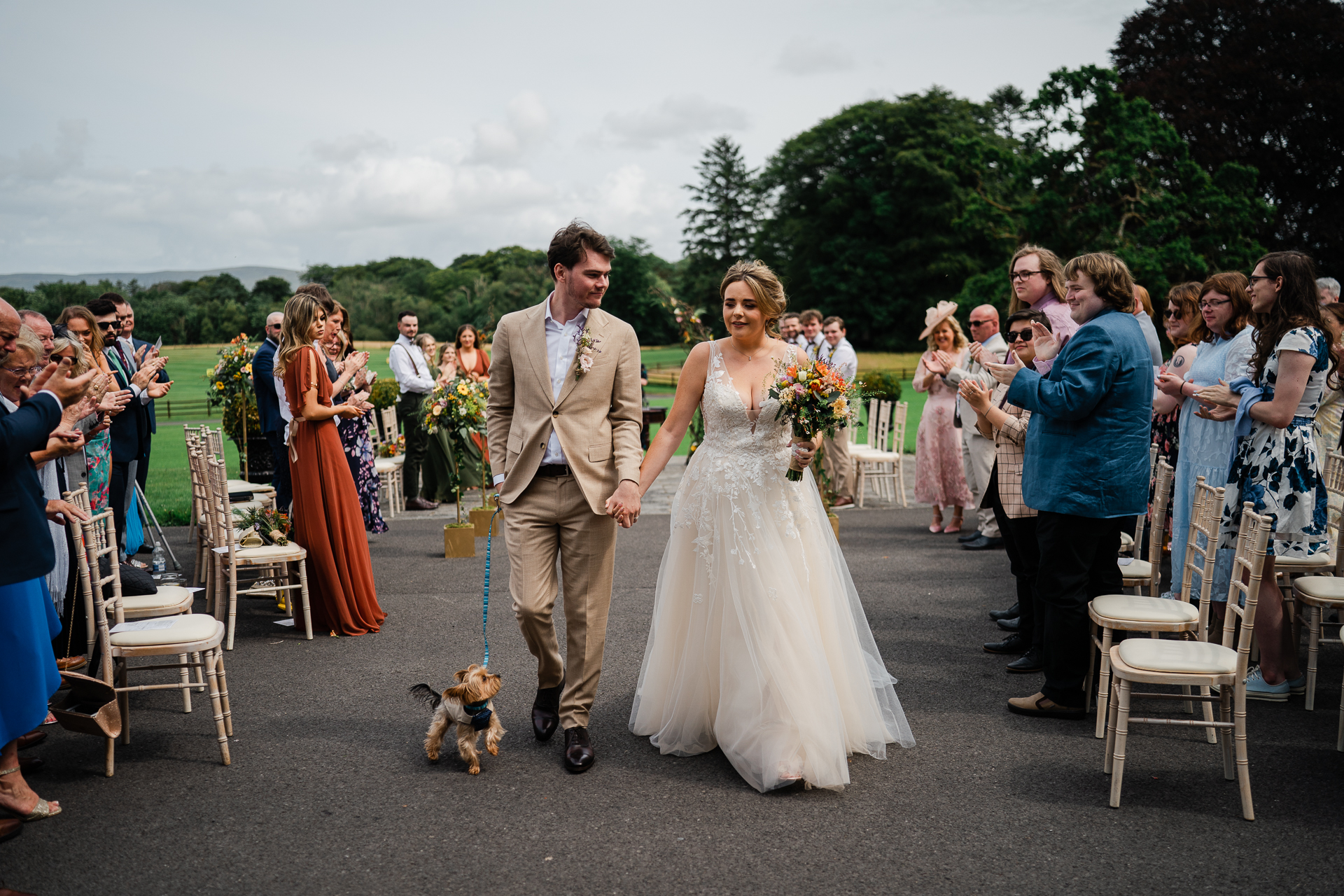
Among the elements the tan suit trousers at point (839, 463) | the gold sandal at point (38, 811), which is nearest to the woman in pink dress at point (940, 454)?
the tan suit trousers at point (839, 463)

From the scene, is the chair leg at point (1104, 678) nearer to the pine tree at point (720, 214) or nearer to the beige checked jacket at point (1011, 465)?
the beige checked jacket at point (1011, 465)

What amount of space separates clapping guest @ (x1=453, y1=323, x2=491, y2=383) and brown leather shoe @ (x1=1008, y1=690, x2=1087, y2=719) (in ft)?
→ 28.6

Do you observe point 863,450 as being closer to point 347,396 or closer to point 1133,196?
point 347,396

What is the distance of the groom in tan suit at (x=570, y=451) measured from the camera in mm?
4156

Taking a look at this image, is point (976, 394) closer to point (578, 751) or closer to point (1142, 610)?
point (1142, 610)

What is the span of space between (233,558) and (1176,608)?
18.6 feet

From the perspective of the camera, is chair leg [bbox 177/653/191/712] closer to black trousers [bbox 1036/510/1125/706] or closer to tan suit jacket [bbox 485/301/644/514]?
tan suit jacket [bbox 485/301/644/514]

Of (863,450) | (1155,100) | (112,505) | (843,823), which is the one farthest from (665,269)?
(843,823)

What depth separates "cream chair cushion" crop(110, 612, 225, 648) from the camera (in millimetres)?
4293

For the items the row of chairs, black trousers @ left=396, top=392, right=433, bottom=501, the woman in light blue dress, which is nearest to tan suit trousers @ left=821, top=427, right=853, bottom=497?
black trousers @ left=396, top=392, right=433, bottom=501

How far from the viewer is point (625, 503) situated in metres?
4.08

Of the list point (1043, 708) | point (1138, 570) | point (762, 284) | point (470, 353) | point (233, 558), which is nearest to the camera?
point (762, 284)

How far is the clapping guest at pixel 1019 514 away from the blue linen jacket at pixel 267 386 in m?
6.06

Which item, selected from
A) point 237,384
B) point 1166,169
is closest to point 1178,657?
point 237,384
